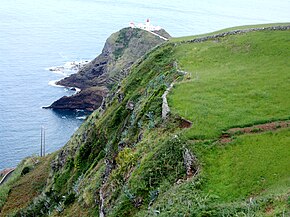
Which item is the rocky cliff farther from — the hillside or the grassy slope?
the grassy slope

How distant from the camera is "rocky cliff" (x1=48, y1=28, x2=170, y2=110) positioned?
12095cm

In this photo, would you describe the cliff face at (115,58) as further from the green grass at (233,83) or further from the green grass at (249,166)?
the green grass at (249,166)

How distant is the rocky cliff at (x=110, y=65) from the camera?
121 meters

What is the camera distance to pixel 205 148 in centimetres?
2592

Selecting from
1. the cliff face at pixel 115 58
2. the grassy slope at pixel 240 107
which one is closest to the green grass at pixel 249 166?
the grassy slope at pixel 240 107

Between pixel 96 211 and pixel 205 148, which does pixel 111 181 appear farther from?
pixel 205 148

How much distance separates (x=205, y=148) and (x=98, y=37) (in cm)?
17335

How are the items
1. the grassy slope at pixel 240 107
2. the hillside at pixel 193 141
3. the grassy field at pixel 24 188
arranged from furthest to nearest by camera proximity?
the grassy field at pixel 24 188 < the hillside at pixel 193 141 < the grassy slope at pixel 240 107

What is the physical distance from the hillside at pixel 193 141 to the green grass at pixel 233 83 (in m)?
0.09

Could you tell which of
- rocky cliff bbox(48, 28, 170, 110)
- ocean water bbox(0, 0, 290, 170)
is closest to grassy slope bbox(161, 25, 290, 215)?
ocean water bbox(0, 0, 290, 170)

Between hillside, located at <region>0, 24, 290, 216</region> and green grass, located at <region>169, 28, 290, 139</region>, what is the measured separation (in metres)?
0.09

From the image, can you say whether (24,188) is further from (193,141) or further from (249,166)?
(249,166)

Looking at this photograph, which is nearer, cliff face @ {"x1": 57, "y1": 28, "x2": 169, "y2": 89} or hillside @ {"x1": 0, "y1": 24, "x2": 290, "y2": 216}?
hillside @ {"x1": 0, "y1": 24, "x2": 290, "y2": 216}

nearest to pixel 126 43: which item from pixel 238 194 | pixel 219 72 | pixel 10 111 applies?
pixel 10 111
